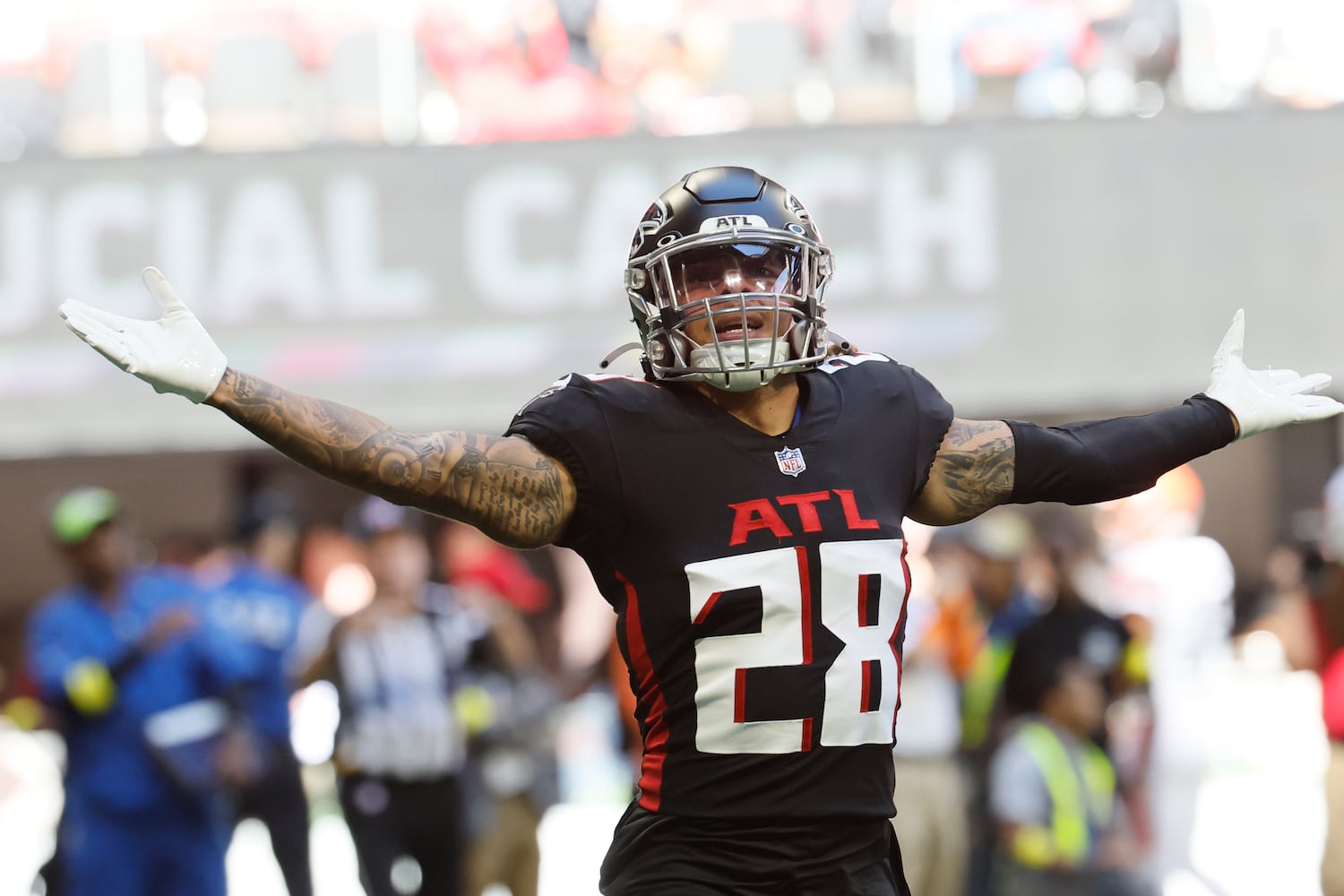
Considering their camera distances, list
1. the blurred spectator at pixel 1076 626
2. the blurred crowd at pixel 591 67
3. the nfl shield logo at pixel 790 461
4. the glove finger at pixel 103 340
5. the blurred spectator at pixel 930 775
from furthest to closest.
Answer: the blurred crowd at pixel 591 67, the blurred spectator at pixel 930 775, the blurred spectator at pixel 1076 626, the nfl shield logo at pixel 790 461, the glove finger at pixel 103 340

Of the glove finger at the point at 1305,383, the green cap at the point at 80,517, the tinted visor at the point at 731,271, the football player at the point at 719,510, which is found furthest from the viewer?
the green cap at the point at 80,517

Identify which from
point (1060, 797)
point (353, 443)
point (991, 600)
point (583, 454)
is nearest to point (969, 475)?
point (583, 454)

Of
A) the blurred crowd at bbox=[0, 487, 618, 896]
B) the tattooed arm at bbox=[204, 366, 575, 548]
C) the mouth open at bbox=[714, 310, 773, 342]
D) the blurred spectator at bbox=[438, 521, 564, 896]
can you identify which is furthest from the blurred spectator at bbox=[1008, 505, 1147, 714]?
the tattooed arm at bbox=[204, 366, 575, 548]

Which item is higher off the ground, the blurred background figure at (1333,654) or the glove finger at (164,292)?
the glove finger at (164,292)

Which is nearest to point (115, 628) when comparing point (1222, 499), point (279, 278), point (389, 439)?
point (279, 278)

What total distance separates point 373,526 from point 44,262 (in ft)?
11.0

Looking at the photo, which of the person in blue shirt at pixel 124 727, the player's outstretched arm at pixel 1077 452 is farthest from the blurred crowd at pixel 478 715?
the player's outstretched arm at pixel 1077 452

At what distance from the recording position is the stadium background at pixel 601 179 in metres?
8.66

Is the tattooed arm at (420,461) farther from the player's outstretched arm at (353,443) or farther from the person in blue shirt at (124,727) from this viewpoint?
the person in blue shirt at (124,727)

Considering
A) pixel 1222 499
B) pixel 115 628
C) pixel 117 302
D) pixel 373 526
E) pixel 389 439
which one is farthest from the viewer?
pixel 1222 499

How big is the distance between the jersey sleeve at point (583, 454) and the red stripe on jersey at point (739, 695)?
0.33 m

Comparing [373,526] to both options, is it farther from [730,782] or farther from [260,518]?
[730,782]

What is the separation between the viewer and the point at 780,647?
2754 millimetres

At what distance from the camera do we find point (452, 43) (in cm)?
880
